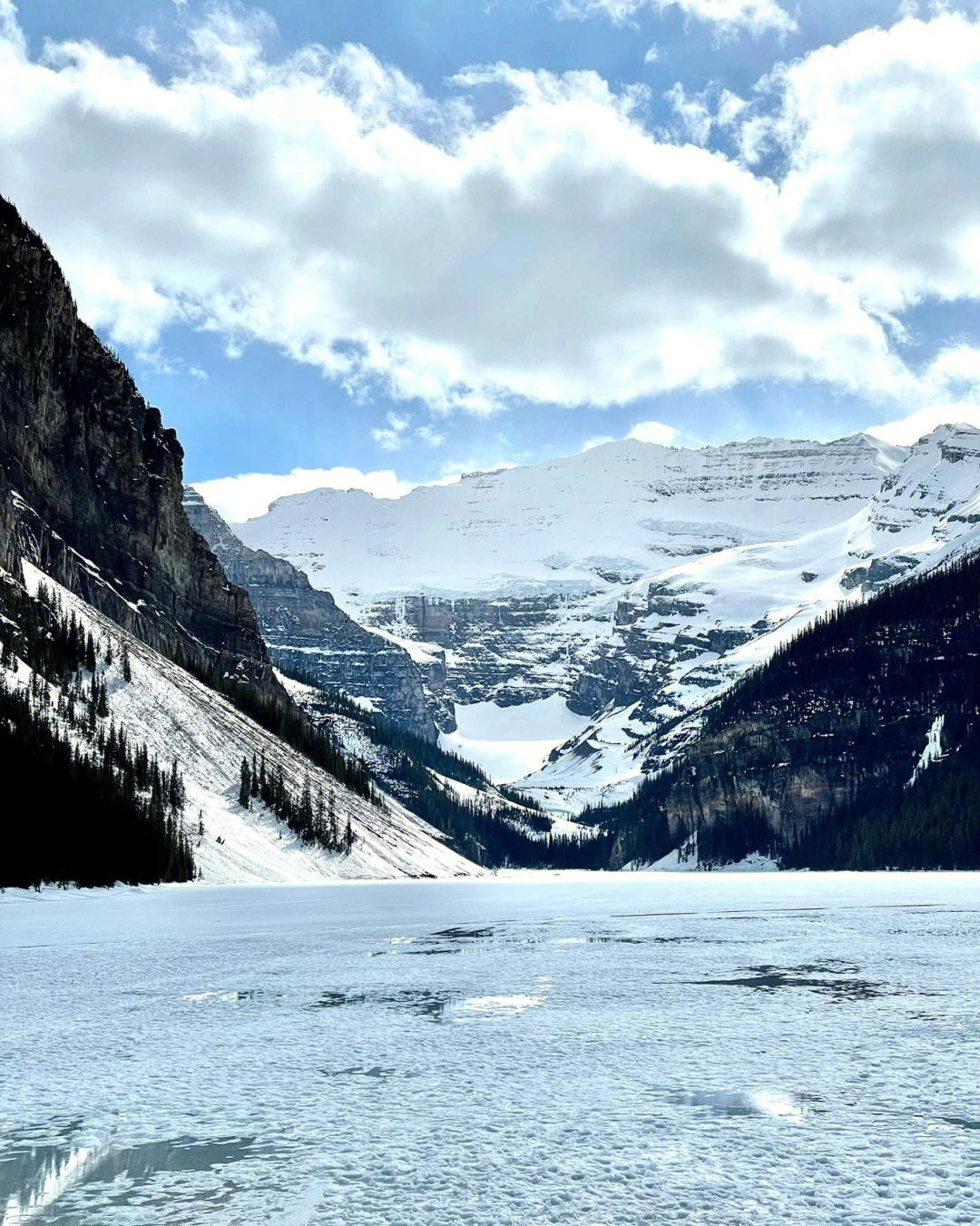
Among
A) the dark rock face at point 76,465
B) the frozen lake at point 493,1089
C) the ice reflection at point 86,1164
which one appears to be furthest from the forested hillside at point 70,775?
the ice reflection at point 86,1164

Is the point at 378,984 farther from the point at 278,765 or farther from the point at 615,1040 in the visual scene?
the point at 278,765

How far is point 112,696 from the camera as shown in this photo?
129000 millimetres

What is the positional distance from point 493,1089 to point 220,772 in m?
129

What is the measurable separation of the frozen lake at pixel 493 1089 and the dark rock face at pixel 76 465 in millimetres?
129636

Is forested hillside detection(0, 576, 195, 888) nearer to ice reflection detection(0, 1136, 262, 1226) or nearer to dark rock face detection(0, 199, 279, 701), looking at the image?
dark rock face detection(0, 199, 279, 701)

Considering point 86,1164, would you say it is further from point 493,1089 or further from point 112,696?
point 112,696

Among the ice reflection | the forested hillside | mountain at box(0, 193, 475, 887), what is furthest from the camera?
mountain at box(0, 193, 475, 887)

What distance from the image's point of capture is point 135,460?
190 m

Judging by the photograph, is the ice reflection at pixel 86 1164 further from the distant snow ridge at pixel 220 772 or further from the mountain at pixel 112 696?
the distant snow ridge at pixel 220 772

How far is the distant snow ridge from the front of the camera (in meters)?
119

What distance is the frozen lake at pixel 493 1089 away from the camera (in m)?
9.12

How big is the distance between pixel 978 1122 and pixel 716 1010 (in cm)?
801

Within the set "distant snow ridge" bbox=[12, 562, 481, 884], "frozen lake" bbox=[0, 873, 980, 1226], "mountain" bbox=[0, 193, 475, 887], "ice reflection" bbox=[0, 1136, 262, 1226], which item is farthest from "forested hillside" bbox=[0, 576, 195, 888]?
"ice reflection" bbox=[0, 1136, 262, 1226]

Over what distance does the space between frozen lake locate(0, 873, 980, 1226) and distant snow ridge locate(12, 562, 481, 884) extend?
89.9 m
